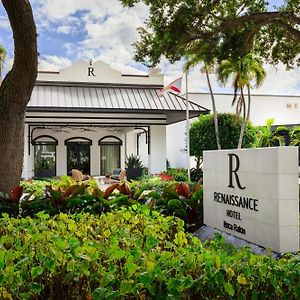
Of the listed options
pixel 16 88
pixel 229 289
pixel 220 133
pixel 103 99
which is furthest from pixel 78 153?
pixel 229 289

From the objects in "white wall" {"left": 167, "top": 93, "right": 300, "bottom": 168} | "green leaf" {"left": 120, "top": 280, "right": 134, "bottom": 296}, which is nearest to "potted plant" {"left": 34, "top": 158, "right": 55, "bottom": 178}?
"white wall" {"left": 167, "top": 93, "right": 300, "bottom": 168}

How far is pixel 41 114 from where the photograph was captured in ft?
75.4

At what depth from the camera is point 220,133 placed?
2656 centimetres

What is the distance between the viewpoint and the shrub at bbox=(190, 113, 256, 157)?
2623 cm

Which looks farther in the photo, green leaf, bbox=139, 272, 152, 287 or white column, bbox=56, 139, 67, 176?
white column, bbox=56, 139, 67, 176

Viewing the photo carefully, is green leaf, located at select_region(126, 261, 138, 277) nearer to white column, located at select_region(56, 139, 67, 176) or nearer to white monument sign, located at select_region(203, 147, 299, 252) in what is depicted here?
white monument sign, located at select_region(203, 147, 299, 252)

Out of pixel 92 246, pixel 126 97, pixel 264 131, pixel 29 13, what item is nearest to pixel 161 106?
pixel 126 97

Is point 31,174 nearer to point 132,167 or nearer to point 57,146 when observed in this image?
point 57,146

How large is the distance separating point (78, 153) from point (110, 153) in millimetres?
2179

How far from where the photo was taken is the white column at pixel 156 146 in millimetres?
24188

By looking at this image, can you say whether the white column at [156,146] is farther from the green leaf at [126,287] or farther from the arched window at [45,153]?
the green leaf at [126,287]

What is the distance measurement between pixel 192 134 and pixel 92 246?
24.1m

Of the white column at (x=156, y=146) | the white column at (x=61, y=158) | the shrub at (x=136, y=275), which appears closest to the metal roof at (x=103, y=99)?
the white column at (x=156, y=146)

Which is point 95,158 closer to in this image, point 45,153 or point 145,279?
point 45,153
